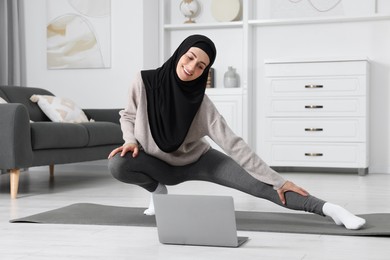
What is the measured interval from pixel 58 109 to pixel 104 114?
454 millimetres

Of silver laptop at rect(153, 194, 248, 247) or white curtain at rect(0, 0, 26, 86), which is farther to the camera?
white curtain at rect(0, 0, 26, 86)

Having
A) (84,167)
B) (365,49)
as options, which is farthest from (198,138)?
(84,167)

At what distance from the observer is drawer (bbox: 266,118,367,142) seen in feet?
18.1

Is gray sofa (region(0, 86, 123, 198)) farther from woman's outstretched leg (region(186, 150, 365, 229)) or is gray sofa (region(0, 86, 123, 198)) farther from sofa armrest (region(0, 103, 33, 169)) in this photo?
woman's outstretched leg (region(186, 150, 365, 229))

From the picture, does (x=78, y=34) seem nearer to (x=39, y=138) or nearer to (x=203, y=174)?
(x=39, y=138)

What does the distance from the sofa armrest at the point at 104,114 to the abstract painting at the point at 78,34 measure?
0.67 meters

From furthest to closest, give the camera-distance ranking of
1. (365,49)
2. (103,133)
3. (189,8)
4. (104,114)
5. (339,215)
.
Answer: (189,8)
(365,49)
(104,114)
(103,133)
(339,215)

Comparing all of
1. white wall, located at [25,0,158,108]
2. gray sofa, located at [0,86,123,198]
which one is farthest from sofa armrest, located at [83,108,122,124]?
white wall, located at [25,0,158,108]

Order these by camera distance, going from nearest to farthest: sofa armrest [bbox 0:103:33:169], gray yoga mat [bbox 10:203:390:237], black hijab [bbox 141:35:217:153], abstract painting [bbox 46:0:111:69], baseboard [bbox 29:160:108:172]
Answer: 1. gray yoga mat [bbox 10:203:390:237]
2. black hijab [bbox 141:35:217:153]
3. sofa armrest [bbox 0:103:33:169]
4. abstract painting [bbox 46:0:111:69]
5. baseboard [bbox 29:160:108:172]

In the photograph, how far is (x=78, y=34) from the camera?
609 cm

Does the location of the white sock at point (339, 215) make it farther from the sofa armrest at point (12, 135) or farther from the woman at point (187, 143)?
the sofa armrest at point (12, 135)

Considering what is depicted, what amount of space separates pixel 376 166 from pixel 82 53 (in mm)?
2815

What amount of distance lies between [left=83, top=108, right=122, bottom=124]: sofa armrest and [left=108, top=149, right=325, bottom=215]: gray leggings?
2.47 m

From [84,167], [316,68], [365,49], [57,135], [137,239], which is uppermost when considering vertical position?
[365,49]
